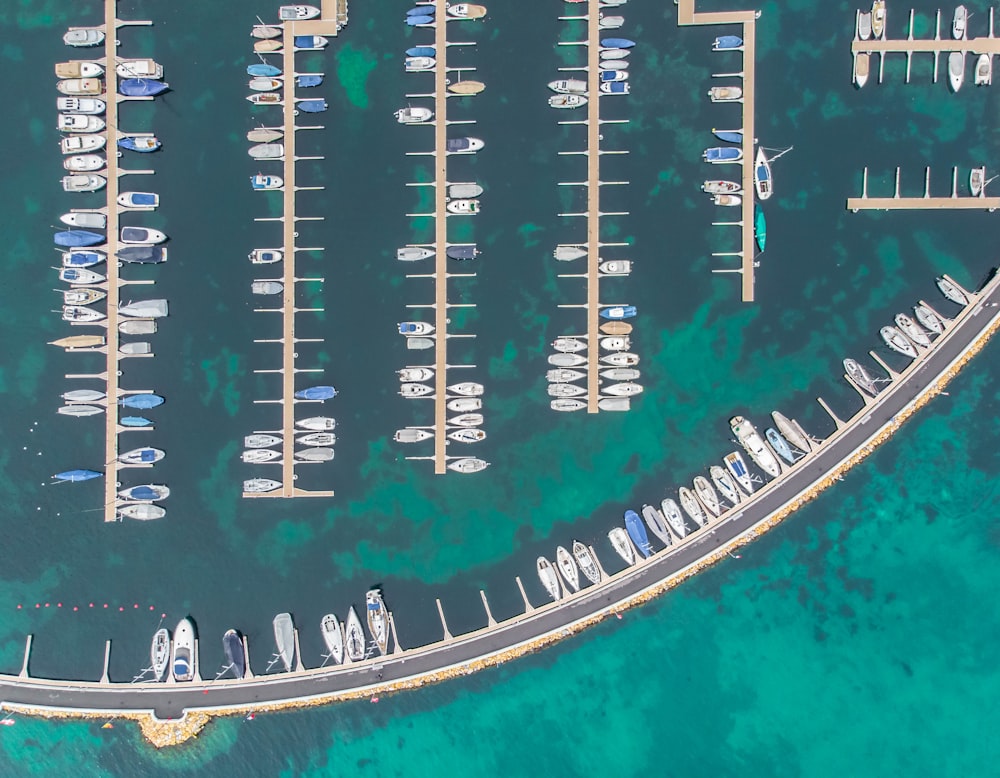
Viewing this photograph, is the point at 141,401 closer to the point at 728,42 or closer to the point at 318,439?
the point at 318,439

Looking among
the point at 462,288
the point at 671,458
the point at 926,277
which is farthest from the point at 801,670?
the point at 462,288

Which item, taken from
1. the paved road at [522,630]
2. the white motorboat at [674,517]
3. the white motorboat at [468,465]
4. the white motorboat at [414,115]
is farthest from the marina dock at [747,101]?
the white motorboat at [468,465]

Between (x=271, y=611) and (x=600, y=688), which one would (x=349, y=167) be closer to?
(x=271, y=611)

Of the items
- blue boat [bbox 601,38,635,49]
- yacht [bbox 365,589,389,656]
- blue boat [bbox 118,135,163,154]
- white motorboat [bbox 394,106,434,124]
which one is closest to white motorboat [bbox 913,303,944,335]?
blue boat [bbox 601,38,635,49]

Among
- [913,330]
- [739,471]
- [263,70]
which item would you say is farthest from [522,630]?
[263,70]

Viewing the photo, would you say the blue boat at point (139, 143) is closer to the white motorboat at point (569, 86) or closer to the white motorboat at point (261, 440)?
the white motorboat at point (261, 440)
